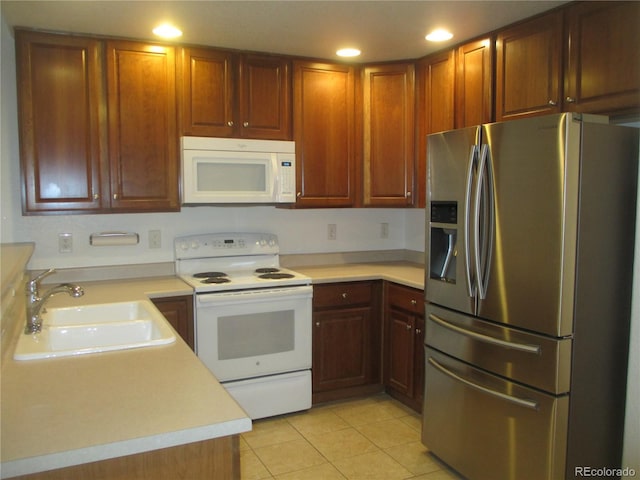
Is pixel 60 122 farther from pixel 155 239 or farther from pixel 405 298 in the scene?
pixel 405 298

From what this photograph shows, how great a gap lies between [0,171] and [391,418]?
8.86 ft

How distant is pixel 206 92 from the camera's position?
315 centimetres

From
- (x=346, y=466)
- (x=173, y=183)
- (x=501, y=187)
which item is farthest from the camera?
(x=173, y=183)

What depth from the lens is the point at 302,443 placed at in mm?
2930

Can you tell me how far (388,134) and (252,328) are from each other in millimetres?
1587

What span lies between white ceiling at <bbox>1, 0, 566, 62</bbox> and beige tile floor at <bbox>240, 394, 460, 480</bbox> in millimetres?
2289

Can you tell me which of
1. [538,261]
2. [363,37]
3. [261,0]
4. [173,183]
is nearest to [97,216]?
[173,183]

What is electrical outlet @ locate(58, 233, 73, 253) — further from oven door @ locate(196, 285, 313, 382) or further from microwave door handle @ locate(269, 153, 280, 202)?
microwave door handle @ locate(269, 153, 280, 202)

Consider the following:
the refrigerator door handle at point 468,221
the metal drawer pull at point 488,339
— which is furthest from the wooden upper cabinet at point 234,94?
the metal drawer pull at point 488,339

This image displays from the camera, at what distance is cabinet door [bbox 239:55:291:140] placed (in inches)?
128

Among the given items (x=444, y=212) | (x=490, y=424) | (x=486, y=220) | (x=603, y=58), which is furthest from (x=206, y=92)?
(x=490, y=424)

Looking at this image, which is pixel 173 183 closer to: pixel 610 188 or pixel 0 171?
pixel 0 171

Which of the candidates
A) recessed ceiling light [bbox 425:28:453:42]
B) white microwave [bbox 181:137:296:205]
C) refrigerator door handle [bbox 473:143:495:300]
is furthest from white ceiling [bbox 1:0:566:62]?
refrigerator door handle [bbox 473:143:495:300]

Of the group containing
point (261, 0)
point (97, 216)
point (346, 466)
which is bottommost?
point (346, 466)
